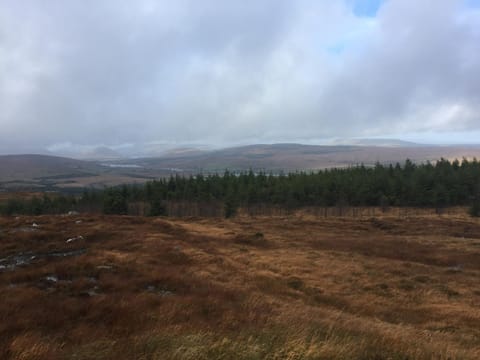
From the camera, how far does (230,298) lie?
555 inches

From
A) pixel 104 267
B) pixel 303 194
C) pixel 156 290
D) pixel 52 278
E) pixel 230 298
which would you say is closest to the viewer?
pixel 230 298

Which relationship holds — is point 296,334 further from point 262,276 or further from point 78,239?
point 78,239

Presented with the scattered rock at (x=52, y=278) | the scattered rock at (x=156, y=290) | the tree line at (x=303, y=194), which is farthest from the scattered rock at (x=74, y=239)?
the tree line at (x=303, y=194)

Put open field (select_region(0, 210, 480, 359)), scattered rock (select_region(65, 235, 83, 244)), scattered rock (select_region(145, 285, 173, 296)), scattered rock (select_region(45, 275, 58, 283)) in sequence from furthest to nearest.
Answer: scattered rock (select_region(65, 235, 83, 244)) < scattered rock (select_region(45, 275, 58, 283)) < scattered rock (select_region(145, 285, 173, 296)) < open field (select_region(0, 210, 480, 359))

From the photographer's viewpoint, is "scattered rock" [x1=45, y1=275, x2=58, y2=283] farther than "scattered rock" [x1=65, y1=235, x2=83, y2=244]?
No

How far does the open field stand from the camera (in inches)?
289

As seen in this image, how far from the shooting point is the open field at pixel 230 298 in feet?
24.1

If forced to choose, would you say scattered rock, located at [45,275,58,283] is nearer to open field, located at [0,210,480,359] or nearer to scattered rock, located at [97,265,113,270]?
open field, located at [0,210,480,359]

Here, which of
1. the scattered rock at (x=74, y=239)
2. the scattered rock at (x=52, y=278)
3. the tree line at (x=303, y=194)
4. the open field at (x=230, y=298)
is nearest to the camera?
the open field at (x=230, y=298)

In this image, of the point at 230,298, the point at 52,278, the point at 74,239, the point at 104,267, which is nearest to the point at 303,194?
the point at 74,239

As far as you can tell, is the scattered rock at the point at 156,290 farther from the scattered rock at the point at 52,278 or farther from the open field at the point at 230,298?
the scattered rock at the point at 52,278

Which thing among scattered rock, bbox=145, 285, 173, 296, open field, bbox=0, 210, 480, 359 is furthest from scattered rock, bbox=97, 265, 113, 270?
scattered rock, bbox=145, 285, 173, 296

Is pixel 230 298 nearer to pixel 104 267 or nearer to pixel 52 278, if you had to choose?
pixel 52 278

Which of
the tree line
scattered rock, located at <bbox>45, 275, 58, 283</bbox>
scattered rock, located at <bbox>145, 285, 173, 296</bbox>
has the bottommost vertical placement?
the tree line
